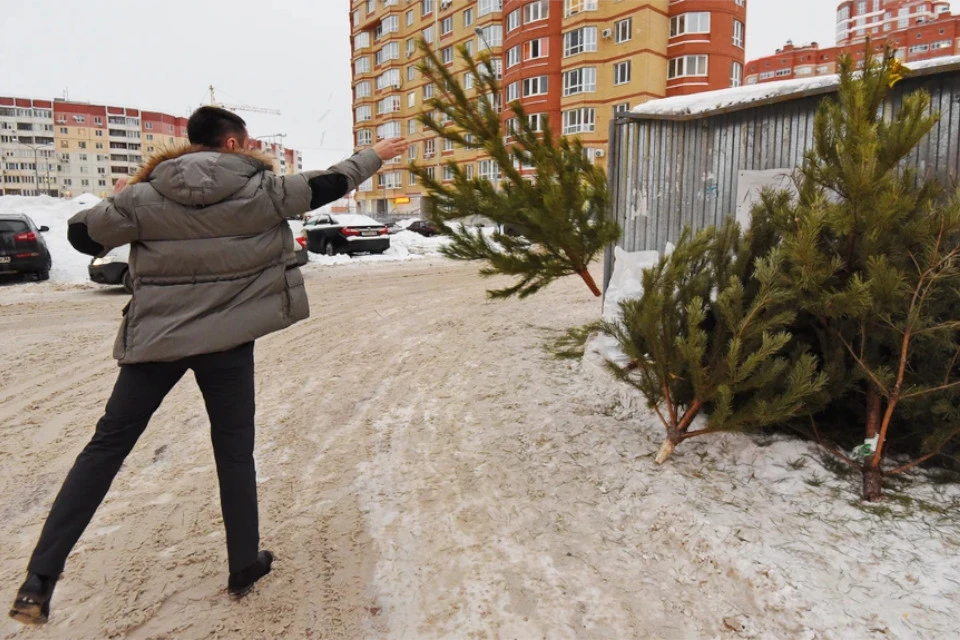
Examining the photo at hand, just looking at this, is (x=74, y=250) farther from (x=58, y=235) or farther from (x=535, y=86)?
(x=535, y=86)

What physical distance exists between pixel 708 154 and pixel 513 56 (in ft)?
142

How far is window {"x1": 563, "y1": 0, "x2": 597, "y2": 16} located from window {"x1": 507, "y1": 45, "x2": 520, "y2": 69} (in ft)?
13.9

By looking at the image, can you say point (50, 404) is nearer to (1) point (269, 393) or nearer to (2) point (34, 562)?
(1) point (269, 393)

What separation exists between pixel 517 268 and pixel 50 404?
3804 millimetres

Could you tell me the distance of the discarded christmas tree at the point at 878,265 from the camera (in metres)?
2.68

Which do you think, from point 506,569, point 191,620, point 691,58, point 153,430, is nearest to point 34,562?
point 191,620

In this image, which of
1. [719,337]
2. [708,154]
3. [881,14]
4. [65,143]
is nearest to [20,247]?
[708,154]

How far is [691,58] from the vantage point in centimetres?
3912

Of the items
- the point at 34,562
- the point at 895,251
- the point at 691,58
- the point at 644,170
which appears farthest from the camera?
the point at 691,58

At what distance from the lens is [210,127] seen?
2426mm

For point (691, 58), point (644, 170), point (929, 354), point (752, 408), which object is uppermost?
point (691, 58)

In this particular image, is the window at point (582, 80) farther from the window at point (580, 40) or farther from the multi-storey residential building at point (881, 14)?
the multi-storey residential building at point (881, 14)

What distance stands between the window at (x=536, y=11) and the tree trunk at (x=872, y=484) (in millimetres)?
44593

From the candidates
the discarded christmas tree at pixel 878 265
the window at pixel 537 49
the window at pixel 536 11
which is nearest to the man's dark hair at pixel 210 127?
the discarded christmas tree at pixel 878 265
